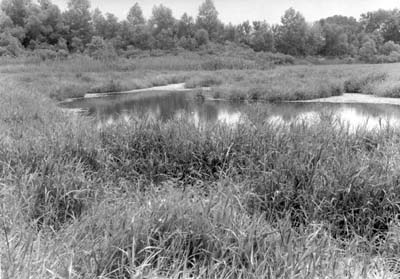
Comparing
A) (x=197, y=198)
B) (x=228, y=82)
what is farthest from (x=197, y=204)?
(x=228, y=82)

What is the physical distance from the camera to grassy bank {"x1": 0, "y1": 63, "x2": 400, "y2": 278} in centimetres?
209

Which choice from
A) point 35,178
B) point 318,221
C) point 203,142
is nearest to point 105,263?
point 35,178

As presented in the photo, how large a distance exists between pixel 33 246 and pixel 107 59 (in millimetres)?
23730

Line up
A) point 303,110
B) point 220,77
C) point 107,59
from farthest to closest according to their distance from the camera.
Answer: point 107,59
point 220,77
point 303,110

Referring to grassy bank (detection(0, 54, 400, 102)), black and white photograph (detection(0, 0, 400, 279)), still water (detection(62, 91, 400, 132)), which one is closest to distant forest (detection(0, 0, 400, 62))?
grassy bank (detection(0, 54, 400, 102))

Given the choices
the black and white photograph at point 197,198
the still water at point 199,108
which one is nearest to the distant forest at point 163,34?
the still water at point 199,108

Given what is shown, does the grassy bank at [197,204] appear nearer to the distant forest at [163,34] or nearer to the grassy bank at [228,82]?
the grassy bank at [228,82]

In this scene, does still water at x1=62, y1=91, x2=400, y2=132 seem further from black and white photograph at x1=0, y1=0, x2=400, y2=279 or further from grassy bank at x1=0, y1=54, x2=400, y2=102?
grassy bank at x1=0, y1=54, x2=400, y2=102

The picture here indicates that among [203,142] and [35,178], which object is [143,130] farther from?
[35,178]

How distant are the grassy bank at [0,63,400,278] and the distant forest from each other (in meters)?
22.9

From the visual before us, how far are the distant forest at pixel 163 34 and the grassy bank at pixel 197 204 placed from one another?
22930 millimetres

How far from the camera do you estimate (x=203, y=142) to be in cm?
427

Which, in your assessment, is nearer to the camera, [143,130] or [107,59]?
[143,130]

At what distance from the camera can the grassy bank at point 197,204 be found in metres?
2.09
